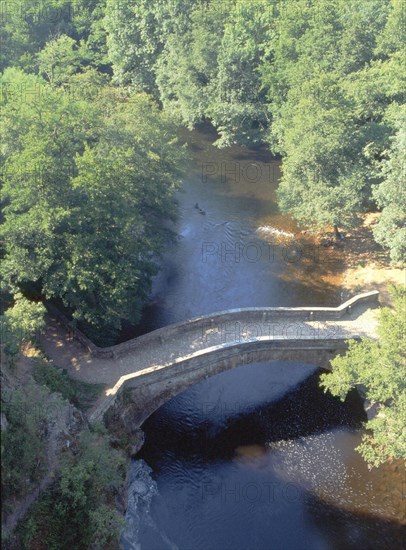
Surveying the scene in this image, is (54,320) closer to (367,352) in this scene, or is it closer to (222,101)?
(367,352)

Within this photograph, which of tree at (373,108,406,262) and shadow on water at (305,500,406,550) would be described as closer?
shadow on water at (305,500,406,550)

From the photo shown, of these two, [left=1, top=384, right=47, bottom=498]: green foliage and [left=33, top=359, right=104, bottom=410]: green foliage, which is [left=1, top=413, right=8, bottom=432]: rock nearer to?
[left=1, top=384, right=47, bottom=498]: green foliage

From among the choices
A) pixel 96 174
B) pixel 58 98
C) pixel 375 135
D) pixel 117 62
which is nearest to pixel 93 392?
pixel 96 174

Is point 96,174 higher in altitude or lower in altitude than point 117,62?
lower

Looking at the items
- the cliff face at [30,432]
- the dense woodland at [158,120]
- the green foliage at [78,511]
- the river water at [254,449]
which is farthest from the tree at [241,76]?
the green foliage at [78,511]

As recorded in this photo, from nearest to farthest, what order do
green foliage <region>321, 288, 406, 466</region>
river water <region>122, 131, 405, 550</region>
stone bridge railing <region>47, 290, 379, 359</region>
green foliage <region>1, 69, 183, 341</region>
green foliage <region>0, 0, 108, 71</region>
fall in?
green foliage <region>321, 288, 406, 466</region>, river water <region>122, 131, 405, 550</region>, green foliage <region>1, 69, 183, 341</region>, stone bridge railing <region>47, 290, 379, 359</region>, green foliage <region>0, 0, 108, 71</region>

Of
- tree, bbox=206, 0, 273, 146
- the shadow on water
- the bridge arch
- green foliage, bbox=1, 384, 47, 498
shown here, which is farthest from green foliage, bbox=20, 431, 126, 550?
tree, bbox=206, 0, 273, 146

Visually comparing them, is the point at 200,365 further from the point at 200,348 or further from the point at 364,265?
the point at 364,265
